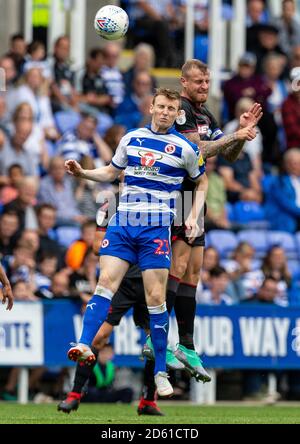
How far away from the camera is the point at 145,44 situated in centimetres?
2466

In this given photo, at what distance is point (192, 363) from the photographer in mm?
14320

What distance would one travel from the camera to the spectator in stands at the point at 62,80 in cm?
2214

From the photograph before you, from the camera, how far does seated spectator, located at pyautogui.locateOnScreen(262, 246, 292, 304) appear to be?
20.7m

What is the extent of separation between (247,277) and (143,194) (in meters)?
7.22

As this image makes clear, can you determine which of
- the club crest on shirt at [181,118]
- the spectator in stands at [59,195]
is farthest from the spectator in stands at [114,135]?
the club crest on shirt at [181,118]

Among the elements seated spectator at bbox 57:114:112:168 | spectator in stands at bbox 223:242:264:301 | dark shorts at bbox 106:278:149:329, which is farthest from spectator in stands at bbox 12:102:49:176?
dark shorts at bbox 106:278:149:329

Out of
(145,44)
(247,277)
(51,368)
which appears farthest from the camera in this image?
(145,44)

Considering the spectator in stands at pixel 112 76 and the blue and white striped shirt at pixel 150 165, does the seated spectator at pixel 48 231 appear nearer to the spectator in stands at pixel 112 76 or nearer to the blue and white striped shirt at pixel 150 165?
the spectator in stands at pixel 112 76

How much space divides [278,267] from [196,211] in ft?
22.8

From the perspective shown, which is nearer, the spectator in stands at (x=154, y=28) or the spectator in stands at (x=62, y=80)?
the spectator in stands at (x=62, y=80)

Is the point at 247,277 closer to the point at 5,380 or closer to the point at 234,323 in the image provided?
the point at 234,323

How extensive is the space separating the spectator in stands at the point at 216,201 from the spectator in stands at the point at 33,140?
232cm
